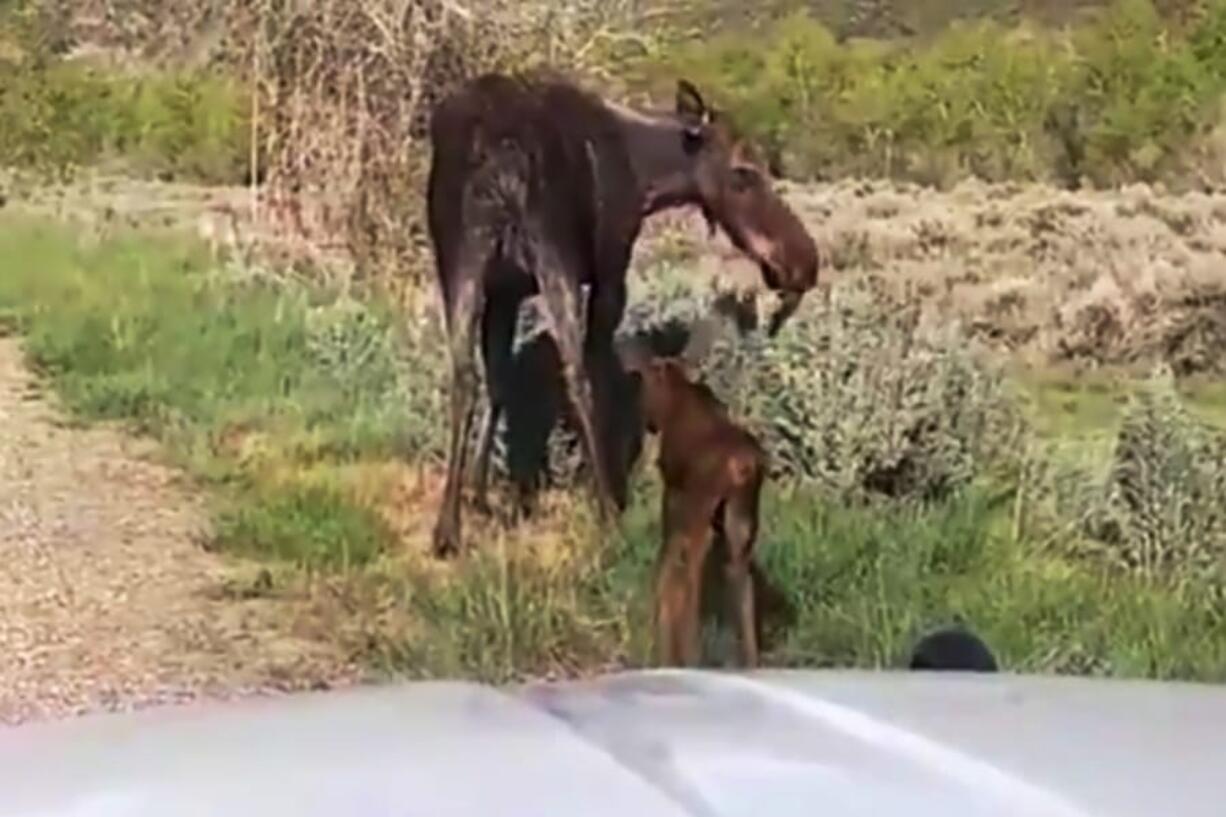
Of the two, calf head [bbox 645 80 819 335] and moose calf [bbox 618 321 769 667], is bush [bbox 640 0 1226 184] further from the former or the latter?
moose calf [bbox 618 321 769 667]

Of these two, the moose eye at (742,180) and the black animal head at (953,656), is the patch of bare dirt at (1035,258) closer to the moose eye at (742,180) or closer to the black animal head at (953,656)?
the moose eye at (742,180)

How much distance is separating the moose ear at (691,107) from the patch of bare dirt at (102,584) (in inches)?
29.9

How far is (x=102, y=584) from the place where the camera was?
2578 millimetres

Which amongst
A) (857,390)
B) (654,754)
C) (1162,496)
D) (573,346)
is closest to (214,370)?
(573,346)

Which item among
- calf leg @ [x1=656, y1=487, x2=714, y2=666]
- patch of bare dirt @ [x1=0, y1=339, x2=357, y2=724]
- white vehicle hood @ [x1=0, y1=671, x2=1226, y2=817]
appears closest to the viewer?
white vehicle hood @ [x1=0, y1=671, x2=1226, y2=817]

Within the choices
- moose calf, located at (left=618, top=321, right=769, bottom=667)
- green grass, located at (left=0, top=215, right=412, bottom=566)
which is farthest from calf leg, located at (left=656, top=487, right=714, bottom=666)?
green grass, located at (left=0, top=215, right=412, bottom=566)

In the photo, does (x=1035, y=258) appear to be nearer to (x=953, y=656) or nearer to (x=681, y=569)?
(x=681, y=569)

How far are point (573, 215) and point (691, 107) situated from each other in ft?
0.65

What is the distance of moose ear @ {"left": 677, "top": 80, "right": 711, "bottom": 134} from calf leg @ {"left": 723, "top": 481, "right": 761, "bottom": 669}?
0.45 metres

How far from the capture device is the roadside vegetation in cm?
259

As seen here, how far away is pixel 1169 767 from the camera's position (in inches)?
36.0

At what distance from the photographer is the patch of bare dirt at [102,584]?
8.43 ft

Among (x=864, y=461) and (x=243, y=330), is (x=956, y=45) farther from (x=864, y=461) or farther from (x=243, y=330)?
(x=243, y=330)

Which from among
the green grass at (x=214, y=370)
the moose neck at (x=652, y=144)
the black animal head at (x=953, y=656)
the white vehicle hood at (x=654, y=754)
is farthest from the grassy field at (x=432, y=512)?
the white vehicle hood at (x=654, y=754)
